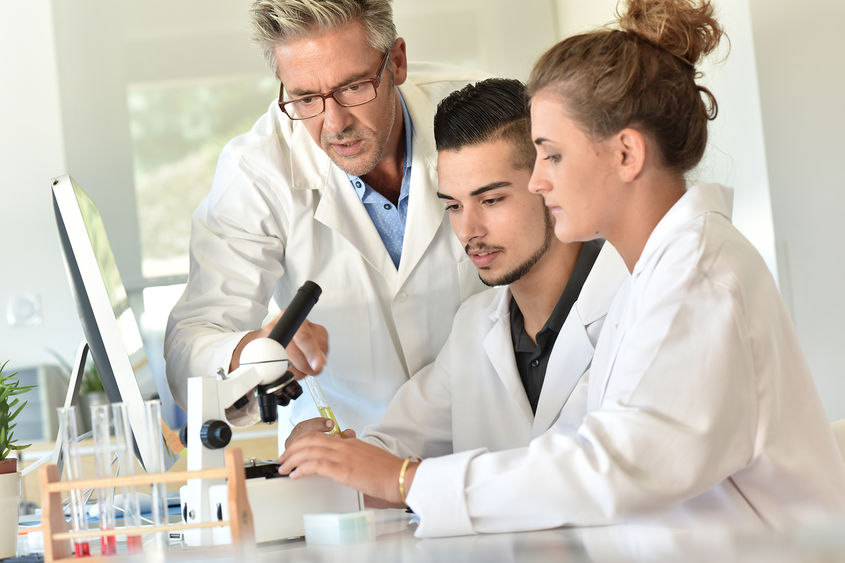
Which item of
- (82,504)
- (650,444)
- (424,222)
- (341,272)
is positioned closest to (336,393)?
(341,272)

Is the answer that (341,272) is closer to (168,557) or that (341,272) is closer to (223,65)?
(168,557)

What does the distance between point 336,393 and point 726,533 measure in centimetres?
128

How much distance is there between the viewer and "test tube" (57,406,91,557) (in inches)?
43.7

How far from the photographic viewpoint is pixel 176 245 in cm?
457

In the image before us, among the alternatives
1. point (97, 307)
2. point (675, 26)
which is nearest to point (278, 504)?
point (97, 307)

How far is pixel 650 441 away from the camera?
0.98 metres

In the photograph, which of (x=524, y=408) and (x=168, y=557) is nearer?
(x=168, y=557)

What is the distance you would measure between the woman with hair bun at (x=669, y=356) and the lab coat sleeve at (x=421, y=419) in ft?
1.85

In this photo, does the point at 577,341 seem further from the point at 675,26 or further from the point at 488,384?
the point at 675,26

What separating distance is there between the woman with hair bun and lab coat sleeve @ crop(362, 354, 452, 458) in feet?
1.85

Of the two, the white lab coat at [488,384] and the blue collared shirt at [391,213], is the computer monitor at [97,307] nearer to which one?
the white lab coat at [488,384]

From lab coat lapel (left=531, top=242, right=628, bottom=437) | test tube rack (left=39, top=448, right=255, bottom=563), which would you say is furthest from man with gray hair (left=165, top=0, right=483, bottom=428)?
test tube rack (left=39, top=448, right=255, bottom=563)

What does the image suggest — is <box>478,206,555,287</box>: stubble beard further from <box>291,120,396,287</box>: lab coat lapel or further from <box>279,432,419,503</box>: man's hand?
<box>279,432,419,503</box>: man's hand

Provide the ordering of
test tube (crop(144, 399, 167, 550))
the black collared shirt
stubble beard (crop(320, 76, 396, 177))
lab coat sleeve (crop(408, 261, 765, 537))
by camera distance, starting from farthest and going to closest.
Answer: stubble beard (crop(320, 76, 396, 177)) → the black collared shirt → test tube (crop(144, 399, 167, 550)) → lab coat sleeve (crop(408, 261, 765, 537))
